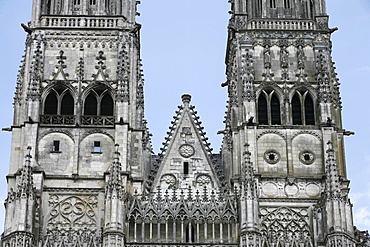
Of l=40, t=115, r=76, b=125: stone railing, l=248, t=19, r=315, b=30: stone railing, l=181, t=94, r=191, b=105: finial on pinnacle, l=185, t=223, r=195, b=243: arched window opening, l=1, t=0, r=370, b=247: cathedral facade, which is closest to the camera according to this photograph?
l=185, t=223, r=195, b=243: arched window opening

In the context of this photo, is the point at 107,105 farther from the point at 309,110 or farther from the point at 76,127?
the point at 309,110

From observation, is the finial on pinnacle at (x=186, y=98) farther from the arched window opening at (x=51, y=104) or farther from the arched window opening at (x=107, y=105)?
the arched window opening at (x=51, y=104)

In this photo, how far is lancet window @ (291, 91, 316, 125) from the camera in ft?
119

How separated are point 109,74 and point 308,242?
9.79 metres

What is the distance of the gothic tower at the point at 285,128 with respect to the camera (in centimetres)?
3306

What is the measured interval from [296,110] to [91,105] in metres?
7.59

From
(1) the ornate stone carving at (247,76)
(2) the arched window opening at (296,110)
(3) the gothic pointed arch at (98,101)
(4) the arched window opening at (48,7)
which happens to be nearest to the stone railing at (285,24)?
(1) the ornate stone carving at (247,76)

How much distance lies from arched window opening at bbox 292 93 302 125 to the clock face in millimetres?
3940

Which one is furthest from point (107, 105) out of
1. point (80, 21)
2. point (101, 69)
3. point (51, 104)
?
point (80, 21)

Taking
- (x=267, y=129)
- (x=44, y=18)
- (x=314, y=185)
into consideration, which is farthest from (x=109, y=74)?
(x=314, y=185)

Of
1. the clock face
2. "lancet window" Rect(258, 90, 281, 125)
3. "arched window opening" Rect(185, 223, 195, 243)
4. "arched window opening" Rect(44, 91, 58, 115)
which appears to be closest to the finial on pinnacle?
the clock face

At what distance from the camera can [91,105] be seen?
36.2 m

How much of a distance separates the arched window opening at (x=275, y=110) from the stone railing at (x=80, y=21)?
650 centimetres

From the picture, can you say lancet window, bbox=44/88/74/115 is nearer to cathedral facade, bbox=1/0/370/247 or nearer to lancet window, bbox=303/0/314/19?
cathedral facade, bbox=1/0/370/247
